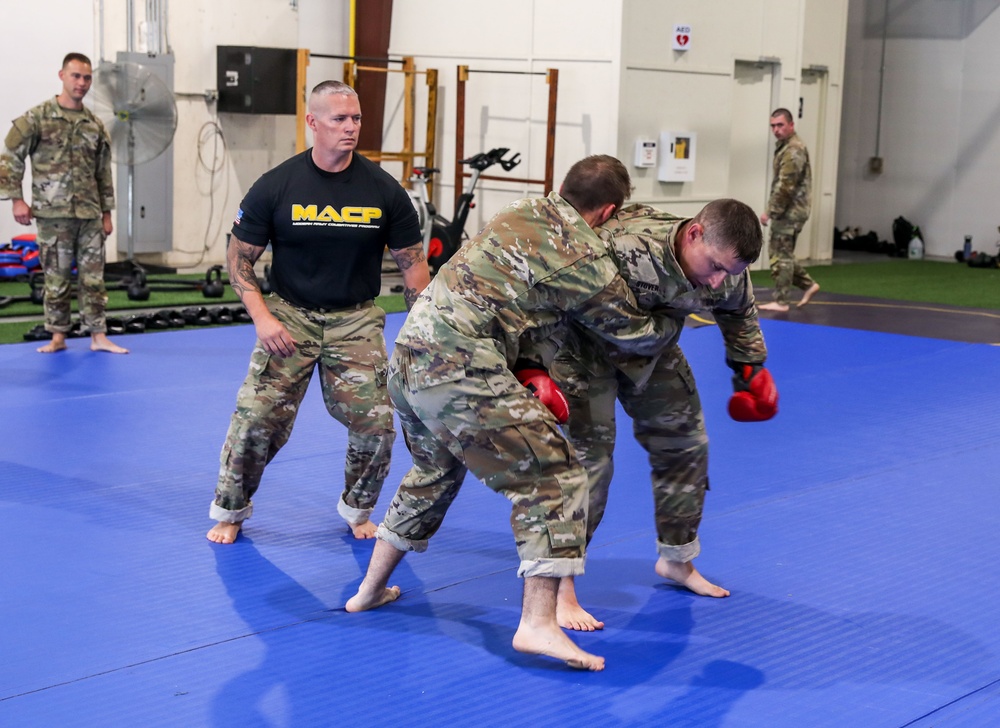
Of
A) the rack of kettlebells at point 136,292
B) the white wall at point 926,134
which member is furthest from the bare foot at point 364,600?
the white wall at point 926,134

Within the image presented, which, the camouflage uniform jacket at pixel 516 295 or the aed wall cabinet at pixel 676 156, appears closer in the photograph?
the camouflage uniform jacket at pixel 516 295

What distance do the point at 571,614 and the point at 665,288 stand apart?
1.15 m

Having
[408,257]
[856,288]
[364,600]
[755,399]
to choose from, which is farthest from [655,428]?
[856,288]

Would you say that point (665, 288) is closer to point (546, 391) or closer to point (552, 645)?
point (546, 391)

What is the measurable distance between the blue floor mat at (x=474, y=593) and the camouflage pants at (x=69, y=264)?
1549mm

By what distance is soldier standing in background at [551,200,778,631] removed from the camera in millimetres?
3602

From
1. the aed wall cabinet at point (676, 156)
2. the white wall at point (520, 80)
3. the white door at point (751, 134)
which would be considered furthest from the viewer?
the white door at point (751, 134)

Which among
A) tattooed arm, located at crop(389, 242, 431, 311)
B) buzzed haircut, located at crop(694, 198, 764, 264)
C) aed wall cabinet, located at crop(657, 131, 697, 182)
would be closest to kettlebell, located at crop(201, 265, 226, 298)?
aed wall cabinet, located at crop(657, 131, 697, 182)

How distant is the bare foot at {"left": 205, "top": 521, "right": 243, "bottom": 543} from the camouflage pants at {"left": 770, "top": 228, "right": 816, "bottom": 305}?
7.46 meters

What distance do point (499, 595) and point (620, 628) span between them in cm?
48

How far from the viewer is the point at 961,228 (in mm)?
17344

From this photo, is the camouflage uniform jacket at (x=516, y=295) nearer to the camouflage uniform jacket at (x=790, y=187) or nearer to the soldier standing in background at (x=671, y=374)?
the soldier standing in background at (x=671, y=374)

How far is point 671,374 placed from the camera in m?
4.07

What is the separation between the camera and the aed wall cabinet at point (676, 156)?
13.6m
